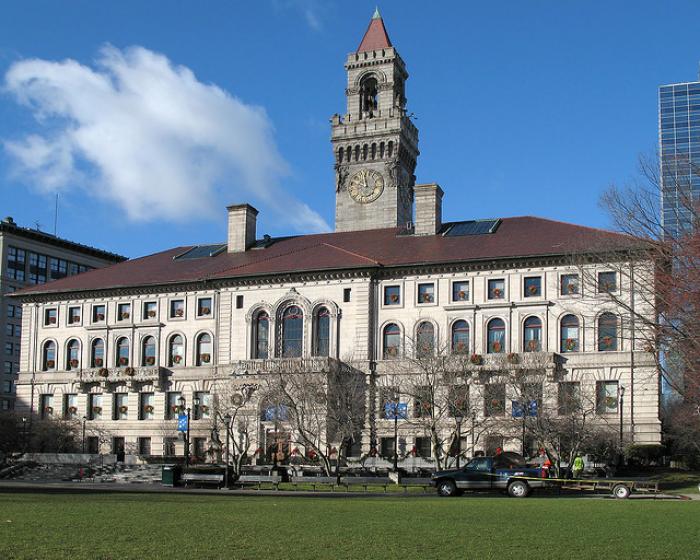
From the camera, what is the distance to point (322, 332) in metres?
76.9

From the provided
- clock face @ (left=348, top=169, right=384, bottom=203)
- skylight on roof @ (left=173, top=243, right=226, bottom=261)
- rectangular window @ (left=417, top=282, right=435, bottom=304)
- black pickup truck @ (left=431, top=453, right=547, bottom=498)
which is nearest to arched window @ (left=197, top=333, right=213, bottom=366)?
skylight on roof @ (left=173, top=243, right=226, bottom=261)

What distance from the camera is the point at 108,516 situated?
26.0 metres

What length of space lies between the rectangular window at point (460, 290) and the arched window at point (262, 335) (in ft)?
47.3

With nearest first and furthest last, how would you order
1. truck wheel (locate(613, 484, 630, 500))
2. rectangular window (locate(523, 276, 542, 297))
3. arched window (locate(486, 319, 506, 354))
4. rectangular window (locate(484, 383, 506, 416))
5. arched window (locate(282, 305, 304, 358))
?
1. truck wheel (locate(613, 484, 630, 500))
2. rectangular window (locate(484, 383, 506, 416))
3. rectangular window (locate(523, 276, 542, 297))
4. arched window (locate(486, 319, 506, 354))
5. arched window (locate(282, 305, 304, 358))

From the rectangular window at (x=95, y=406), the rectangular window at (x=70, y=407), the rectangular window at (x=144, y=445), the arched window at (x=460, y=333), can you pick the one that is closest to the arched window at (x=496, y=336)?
the arched window at (x=460, y=333)

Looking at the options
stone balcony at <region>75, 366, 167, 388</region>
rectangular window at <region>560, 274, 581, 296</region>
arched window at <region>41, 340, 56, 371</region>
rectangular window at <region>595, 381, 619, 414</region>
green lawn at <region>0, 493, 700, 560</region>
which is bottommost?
green lawn at <region>0, 493, 700, 560</region>

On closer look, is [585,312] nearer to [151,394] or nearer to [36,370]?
[151,394]

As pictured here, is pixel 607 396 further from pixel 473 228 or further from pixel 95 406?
pixel 95 406

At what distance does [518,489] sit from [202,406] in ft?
127

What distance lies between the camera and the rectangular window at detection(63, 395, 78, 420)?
84.1 metres

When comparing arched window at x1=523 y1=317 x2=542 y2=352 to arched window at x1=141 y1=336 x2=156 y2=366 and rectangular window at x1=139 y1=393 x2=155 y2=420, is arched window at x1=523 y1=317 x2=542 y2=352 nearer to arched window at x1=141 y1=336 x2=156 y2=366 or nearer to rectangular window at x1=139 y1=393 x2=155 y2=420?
arched window at x1=141 y1=336 x2=156 y2=366

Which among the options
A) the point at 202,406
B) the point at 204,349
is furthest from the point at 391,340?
the point at 204,349

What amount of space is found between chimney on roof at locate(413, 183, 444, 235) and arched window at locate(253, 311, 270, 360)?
13706 millimetres

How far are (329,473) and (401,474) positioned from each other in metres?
4.82
